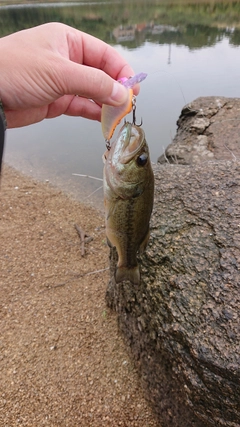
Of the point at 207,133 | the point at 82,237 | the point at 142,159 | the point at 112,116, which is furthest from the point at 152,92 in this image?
the point at 142,159

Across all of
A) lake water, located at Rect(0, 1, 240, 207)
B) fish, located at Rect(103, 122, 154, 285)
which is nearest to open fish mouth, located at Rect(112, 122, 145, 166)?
fish, located at Rect(103, 122, 154, 285)

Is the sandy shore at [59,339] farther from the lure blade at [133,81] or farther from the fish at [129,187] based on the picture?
the lure blade at [133,81]

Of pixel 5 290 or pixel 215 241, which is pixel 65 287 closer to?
pixel 5 290

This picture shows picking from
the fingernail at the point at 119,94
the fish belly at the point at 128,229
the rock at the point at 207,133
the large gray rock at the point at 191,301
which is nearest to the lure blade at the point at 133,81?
the fingernail at the point at 119,94

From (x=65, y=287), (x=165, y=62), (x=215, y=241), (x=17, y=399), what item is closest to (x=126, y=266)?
(x=215, y=241)

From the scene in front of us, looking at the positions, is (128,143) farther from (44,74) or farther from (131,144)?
(44,74)
